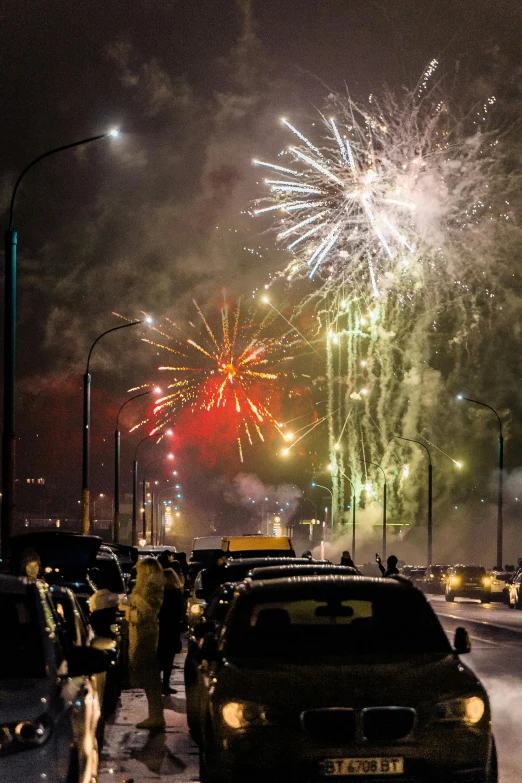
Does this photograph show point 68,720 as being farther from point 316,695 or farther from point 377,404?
point 377,404

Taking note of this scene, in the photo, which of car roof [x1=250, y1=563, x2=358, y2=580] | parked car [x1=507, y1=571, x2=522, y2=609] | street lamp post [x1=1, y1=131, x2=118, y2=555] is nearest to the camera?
car roof [x1=250, y1=563, x2=358, y2=580]

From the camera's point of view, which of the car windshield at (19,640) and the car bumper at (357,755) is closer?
the car windshield at (19,640)

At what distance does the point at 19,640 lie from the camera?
7.91 metres

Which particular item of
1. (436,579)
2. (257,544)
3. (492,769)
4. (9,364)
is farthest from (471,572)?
(492,769)

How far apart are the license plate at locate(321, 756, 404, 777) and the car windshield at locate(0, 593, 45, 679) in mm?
1769

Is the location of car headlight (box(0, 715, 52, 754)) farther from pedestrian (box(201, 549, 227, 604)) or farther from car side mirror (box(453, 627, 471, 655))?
pedestrian (box(201, 549, 227, 604))

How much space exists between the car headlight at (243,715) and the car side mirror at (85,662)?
81 cm

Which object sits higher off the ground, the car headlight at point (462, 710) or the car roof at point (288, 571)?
the car headlight at point (462, 710)

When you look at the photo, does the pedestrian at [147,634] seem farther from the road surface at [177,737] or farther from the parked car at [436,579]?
the parked car at [436,579]

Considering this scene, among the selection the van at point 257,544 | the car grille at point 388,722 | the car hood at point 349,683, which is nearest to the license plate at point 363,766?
the car grille at point 388,722

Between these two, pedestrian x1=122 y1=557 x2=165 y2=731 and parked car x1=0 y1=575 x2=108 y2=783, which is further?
pedestrian x1=122 y1=557 x2=165 y2=731

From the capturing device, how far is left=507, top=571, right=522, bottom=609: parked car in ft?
146

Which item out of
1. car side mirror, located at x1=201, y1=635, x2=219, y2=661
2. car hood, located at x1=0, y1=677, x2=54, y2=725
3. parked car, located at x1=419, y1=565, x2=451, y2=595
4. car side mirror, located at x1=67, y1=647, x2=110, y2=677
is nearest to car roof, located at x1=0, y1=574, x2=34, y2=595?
car side mirror, located at x1=67, y1=647, x2=110, y2=677

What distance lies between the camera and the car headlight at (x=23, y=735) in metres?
6.64
